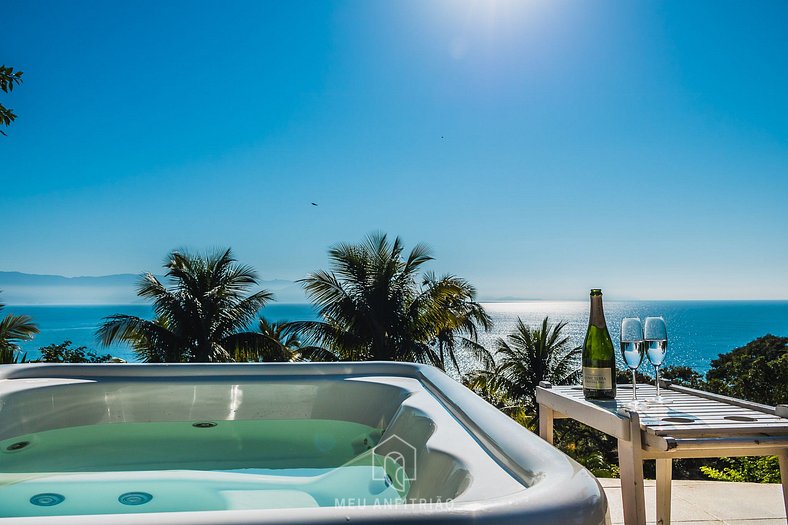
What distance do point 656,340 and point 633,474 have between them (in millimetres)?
385

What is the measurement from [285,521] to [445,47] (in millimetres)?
6431

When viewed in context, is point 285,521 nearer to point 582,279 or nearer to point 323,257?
point 323,257

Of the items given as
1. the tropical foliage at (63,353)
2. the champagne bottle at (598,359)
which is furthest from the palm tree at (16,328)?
the champagne bottle at (598,359)

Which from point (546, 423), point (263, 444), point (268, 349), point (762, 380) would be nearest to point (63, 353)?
point (268, 349)

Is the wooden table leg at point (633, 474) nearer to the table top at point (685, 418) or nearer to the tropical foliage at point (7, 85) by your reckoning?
the table top at point (685, 418)

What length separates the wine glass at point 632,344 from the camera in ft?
5.12

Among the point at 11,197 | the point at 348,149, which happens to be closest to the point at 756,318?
the point at 348,149

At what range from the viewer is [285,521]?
691mm

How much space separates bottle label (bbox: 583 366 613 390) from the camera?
1622 mm

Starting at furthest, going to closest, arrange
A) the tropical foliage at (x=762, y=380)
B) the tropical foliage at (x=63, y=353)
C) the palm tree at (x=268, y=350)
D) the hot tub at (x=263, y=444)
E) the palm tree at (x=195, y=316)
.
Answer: the tropical foliage at (x=762, y=380), the palm tree at (x=268, y=350), the palm tree at (x=195, y=316), the tropical foliage at (x=63, y=353), the hot tub at (x=263, y=444)

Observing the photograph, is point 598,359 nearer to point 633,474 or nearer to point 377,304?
point 633,474

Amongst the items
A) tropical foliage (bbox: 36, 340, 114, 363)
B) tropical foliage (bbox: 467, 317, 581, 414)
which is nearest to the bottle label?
tropical foliage (bbox: 36, 340, 114, 363)

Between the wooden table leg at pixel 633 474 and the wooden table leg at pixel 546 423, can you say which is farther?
the wooden table leg at pixel 546 423

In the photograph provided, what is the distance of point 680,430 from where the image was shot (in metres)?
1.22
